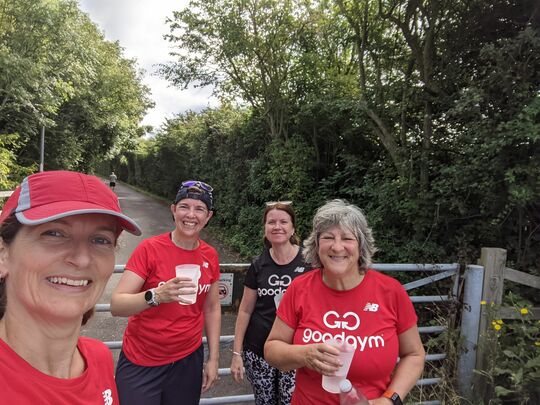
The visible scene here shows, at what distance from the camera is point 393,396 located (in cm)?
169

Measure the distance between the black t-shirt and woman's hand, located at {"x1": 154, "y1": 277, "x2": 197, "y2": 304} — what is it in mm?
697

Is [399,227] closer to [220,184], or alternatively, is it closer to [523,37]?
[523,37]

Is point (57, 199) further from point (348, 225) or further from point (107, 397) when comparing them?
point (348, 225)

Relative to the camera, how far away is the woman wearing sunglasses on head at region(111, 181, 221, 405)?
1975mm

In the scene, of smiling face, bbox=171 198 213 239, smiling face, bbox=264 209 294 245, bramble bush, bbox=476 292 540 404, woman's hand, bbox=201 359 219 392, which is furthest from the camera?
bramble bush, bbox=476 292 540 404

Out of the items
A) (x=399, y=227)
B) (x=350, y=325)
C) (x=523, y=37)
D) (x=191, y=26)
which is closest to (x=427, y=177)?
(x=399, y=227)

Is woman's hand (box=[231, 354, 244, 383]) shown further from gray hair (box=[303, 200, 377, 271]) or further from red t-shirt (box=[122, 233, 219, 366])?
gray hair (box=[303, 200, 377, 271])

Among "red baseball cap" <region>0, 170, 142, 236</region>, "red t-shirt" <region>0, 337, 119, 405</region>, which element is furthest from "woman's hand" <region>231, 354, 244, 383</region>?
"red baseball cap" <region>0, 170, 142, 236</region>

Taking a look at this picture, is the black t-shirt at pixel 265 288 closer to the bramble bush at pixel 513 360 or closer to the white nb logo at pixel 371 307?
the white nb logo at pixel 371 307

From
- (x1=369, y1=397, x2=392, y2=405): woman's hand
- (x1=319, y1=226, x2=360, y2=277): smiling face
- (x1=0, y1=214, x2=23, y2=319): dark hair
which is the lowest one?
(x1=369, y1=397, x2=392, y2=405): woman's hand

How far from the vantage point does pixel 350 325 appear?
1.75 metres

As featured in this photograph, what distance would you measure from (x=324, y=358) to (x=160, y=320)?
100cm

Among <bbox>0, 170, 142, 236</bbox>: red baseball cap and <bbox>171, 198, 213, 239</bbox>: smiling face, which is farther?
<bbox>171, 198, 213, 239</bbox>: smiling face

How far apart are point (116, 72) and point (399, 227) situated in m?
19.7
